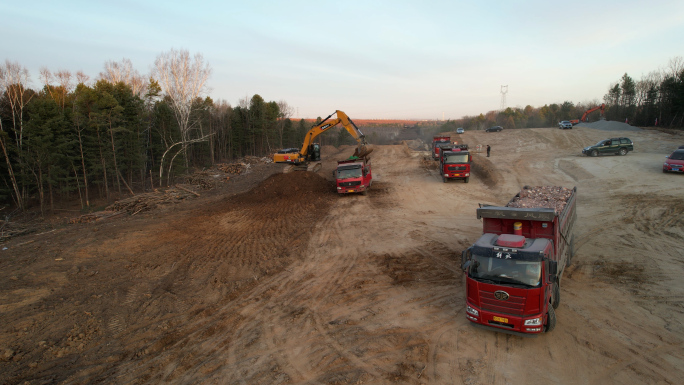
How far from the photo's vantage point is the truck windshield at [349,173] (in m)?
22.5

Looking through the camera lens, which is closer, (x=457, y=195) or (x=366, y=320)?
(x=366, y=320)

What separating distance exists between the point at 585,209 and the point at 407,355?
1609 cm

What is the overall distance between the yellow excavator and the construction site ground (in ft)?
27.2

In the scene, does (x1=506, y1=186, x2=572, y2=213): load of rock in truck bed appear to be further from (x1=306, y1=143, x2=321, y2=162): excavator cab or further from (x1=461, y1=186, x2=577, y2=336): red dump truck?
(x1=306, y1=143, x2=321, y2=162): excavator cab

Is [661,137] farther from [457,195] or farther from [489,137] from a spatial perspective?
[457,195]

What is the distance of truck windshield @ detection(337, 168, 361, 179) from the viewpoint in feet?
73.9

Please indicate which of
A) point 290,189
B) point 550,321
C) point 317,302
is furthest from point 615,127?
point 317,302

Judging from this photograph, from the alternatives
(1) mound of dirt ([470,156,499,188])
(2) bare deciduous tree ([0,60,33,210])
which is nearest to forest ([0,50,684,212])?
(2) bare deciduous tree ([0,60,33,210])

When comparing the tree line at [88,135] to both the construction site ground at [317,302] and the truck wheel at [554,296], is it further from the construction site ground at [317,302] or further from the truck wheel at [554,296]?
the truck wheel at [554,296]

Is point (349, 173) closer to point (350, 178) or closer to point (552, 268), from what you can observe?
point (350, 178)

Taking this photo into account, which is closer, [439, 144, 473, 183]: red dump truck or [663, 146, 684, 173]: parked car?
[663, 146, 684, 173]: parked car

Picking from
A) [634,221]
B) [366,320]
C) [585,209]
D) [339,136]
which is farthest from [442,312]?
[339,136]

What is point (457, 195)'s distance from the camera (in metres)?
22.8

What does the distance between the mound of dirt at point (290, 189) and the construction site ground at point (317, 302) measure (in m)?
3.20
